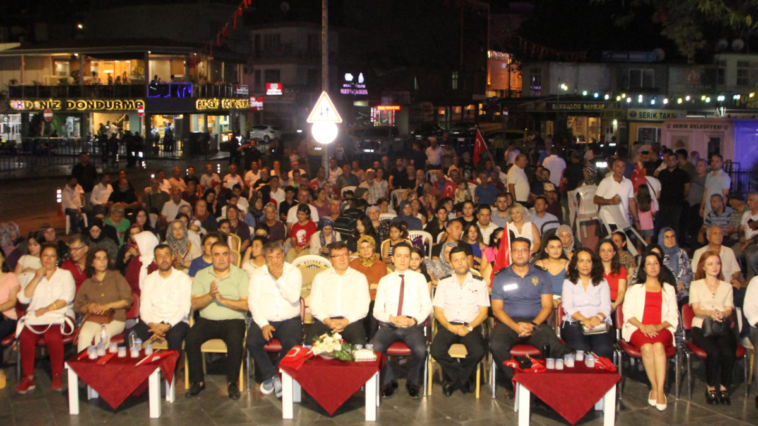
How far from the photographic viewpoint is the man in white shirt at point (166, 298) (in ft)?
22.7

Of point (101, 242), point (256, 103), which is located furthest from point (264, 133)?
point (101, 242)

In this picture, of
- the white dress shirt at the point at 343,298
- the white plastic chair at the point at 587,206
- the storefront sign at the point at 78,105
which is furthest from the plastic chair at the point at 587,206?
the storefront sign at the point at 78,105

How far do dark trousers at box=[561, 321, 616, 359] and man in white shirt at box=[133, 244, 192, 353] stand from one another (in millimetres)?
3645

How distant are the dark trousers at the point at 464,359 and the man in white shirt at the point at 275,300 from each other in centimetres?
134

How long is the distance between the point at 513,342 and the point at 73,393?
3922 millimetres

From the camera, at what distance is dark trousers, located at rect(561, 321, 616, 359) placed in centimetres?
670

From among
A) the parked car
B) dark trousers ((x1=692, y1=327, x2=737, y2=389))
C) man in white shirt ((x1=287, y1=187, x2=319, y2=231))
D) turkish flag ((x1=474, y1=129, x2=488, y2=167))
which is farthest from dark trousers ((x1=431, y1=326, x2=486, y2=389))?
the parked car

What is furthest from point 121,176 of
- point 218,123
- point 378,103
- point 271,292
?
point 378,103

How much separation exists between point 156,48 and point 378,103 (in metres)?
17.0

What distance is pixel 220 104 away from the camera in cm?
3844

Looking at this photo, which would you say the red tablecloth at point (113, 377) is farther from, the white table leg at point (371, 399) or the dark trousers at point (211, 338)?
the white table leg at point (371, 399)

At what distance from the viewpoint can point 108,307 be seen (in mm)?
6914

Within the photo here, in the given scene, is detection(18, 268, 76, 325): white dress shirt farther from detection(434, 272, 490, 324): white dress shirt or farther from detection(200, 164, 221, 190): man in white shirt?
detection(200, 164, 221, 190): man in white shirt

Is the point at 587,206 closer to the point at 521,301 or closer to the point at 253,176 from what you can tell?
the point at 521,301
